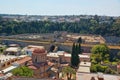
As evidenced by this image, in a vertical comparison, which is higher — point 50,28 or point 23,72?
point 50,28

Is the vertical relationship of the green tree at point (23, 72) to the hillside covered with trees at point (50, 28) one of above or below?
below

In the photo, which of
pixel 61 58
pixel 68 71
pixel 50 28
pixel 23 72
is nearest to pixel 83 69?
pixel 68 71

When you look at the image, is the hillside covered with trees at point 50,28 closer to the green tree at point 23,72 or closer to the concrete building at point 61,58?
the concrete building at point 61,58

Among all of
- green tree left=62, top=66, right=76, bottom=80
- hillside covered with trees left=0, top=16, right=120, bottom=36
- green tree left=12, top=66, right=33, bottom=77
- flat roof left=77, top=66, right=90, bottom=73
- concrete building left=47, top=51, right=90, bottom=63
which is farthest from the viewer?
hillside covered with trees left=0, top=16, right=120, bottom=36

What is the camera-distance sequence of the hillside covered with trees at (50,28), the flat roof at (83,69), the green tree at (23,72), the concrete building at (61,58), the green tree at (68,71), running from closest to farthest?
the green tree at (23,72) < the green tree at (68,71) < the flat roof at (83,69) < the concrete building at (61,58) < the hillside covered with trees at (50,28)

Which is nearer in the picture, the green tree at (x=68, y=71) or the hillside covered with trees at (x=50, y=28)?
the green tree at (x=68, y=71)

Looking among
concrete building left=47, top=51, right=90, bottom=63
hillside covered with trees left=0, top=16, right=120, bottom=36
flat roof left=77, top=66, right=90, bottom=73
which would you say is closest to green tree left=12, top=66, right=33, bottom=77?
flat roof left=77, top=66, right=90, bottom=73

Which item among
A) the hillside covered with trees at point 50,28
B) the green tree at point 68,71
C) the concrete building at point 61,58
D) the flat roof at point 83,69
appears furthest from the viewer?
the hillside covered with trees at point 50,28

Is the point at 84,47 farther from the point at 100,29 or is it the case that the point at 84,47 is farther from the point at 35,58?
the point at 100,29

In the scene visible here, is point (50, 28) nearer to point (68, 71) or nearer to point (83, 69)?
point (83, 69)

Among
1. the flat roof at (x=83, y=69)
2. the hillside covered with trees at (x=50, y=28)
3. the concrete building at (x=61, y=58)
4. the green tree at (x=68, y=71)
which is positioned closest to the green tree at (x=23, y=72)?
the green tree at (x=68, y=71)

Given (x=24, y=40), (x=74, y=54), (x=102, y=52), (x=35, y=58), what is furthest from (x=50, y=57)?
(x=24, y=40)

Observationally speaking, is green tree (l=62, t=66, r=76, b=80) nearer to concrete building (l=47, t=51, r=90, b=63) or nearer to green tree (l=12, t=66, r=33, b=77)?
green tree (l=12, t=66, r=33, b=77)
